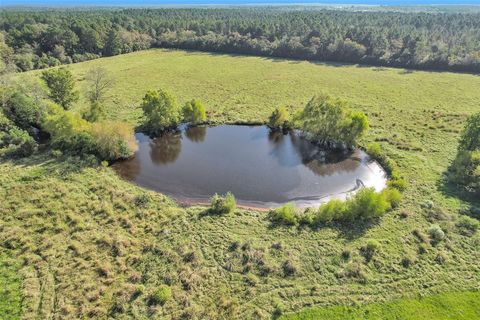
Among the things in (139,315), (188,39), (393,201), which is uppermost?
(188,39)

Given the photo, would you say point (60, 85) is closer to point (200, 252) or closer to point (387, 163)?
point (200, 252)

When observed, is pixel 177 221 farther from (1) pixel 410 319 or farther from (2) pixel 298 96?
(2) pixel 298 96

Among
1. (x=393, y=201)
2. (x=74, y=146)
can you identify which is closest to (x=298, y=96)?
(x=393, y=201)

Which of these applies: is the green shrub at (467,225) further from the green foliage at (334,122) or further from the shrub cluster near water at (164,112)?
the shrub cluster near water at (164,112)

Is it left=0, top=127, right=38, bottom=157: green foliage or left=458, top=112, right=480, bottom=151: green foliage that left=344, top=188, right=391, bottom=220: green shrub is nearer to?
left=458, top=112, right=480, bottom=151: green foliage

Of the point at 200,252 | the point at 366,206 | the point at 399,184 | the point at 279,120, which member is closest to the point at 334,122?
the point at 279,120

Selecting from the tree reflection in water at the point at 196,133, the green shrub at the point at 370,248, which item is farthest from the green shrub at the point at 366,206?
the tree reflection in water at the point at 196,133

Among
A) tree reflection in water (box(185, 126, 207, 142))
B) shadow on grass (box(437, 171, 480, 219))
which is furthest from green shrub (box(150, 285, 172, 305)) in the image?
tree reflection in water (box(185, 126, 207, 142))
